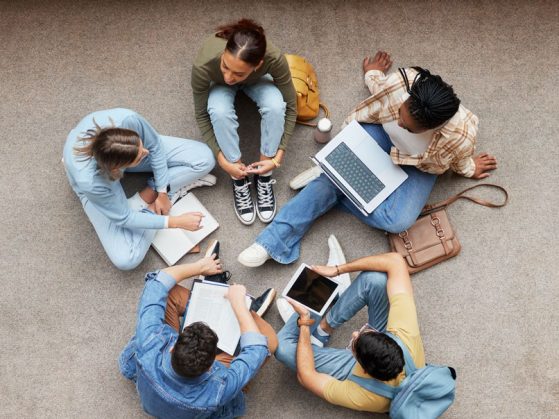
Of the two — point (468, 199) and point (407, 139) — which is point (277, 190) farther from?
point (468, 199)

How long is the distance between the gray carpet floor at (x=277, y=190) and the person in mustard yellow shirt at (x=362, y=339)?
9.1 inches

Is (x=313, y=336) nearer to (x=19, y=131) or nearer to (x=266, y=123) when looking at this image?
(x=266, y=123)

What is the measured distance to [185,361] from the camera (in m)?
1.70

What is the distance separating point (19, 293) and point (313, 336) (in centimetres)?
131

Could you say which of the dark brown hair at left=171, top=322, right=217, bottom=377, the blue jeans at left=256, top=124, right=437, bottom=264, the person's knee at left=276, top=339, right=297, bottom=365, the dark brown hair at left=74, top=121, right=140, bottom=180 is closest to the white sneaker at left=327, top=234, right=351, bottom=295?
the blue jeans at left=256, top=124, right=437, bottom=264

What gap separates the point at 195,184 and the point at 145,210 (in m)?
0.26

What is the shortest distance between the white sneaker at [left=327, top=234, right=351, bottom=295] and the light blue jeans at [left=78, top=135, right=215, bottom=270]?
64 centimetres

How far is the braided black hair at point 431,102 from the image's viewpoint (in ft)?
6.35

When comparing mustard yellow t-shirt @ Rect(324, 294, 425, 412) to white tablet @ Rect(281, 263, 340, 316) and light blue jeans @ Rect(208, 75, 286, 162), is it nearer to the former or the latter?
white tablet @ Rect(281, 263, 340, 316)

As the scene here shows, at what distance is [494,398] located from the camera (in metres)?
2.41

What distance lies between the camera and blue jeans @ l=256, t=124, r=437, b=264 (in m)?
2.34

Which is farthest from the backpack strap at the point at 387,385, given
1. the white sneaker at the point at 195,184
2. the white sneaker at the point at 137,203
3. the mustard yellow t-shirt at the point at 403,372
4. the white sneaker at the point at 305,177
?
the white sneaker at the point at 137,203

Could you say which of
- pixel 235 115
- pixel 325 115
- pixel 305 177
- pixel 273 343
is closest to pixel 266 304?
pixel 273 343

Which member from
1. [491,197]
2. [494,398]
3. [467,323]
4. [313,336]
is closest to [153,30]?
[313,336]
